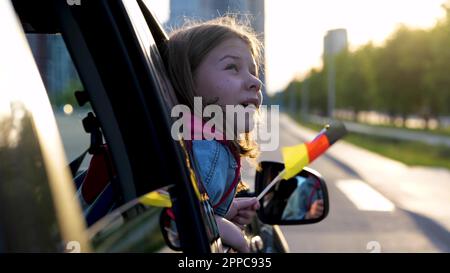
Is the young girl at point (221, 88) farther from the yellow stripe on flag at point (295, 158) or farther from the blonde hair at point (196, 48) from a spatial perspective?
the yellow stripe on flag at point (295, 158)

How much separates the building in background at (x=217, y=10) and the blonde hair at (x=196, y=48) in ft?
0.10

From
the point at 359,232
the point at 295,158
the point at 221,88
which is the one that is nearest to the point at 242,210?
the point at 295,158

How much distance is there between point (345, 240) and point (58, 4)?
6155 millimetres

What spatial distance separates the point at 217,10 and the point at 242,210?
0.52m

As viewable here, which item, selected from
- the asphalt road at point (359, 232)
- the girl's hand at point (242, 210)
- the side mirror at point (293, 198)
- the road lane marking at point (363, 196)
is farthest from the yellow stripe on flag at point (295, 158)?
the road lane marking at point (363, 196)

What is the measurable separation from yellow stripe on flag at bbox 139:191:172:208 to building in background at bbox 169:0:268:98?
2.05 feet

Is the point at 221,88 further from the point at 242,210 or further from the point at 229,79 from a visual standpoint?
the point at 242,210

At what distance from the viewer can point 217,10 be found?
5.72ft

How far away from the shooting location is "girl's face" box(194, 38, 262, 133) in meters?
1.51

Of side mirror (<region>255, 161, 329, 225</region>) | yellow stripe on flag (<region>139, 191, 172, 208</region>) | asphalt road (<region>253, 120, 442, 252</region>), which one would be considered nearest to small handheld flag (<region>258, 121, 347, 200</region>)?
side mirror (<region>255, 161, 329, 225</region>)

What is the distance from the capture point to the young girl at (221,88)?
4.77 ft

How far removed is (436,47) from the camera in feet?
79.2

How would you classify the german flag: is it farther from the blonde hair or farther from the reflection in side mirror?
the reflection in side mirror
